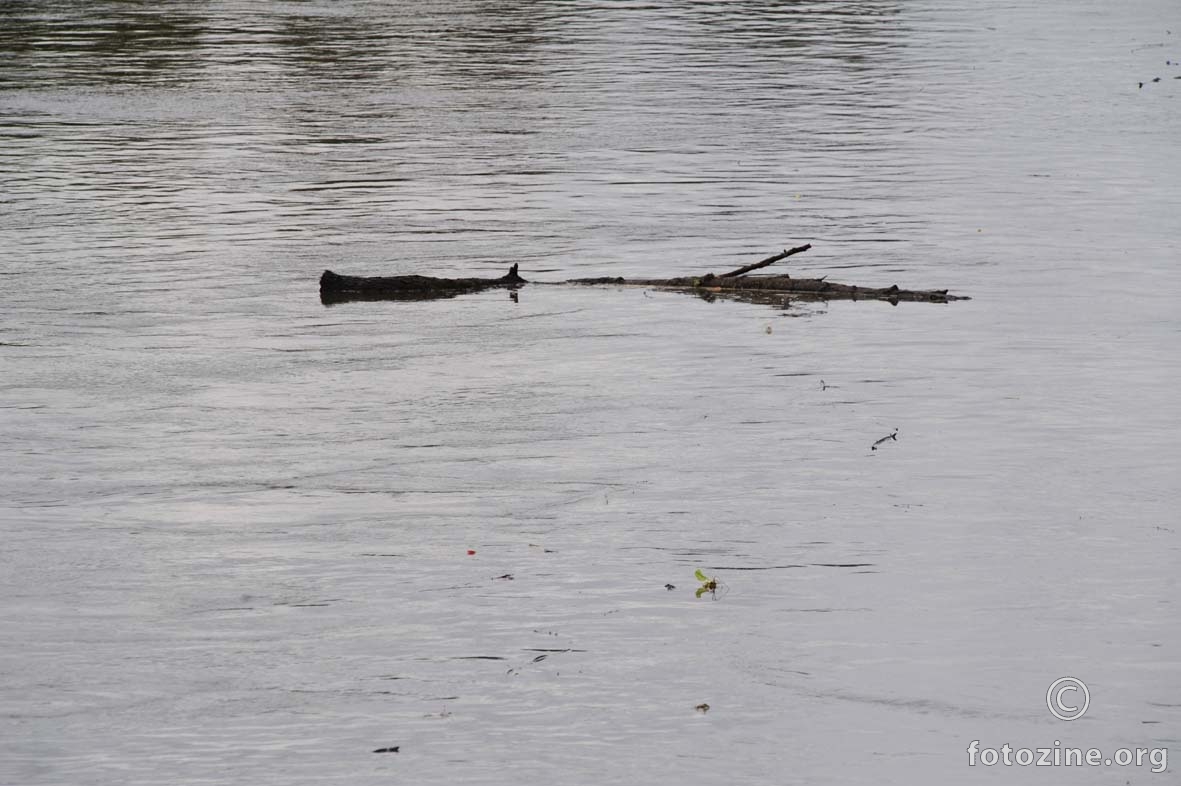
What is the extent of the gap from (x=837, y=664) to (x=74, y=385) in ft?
27.4

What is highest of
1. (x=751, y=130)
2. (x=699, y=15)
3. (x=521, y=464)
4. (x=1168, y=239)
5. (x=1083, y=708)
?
(x=699, y=15)

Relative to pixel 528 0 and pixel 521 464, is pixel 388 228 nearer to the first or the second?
pixel 521 464

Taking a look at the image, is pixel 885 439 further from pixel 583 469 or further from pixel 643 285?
pixel 643 285

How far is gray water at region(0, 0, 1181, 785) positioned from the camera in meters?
9.40

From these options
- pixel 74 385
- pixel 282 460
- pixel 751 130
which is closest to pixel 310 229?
pixel 74 385

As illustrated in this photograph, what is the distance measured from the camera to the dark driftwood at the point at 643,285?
750 inches

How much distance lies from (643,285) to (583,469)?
6.50m

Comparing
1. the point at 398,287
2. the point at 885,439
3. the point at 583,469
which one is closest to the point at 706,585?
the point at 583,469

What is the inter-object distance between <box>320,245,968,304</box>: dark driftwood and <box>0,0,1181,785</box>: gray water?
218mm

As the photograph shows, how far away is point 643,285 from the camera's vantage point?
19.6m

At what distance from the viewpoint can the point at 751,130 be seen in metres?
33.5

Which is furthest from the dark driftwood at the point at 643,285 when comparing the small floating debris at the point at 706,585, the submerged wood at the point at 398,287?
the small floating debris at the point at 706,585

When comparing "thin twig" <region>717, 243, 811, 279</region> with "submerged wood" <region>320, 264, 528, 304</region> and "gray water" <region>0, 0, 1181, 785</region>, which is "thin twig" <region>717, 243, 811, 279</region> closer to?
"gray water" <region>0, 0, 1181, 785</region>

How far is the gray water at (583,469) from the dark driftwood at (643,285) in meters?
0.22
